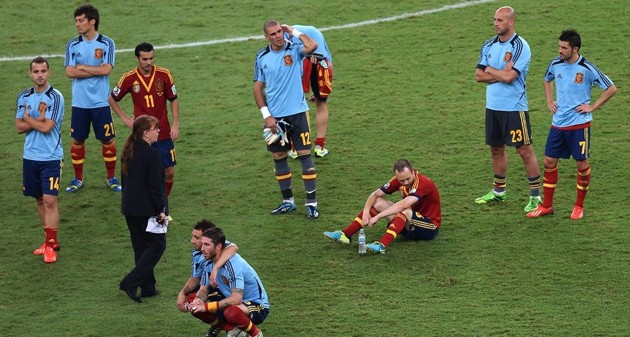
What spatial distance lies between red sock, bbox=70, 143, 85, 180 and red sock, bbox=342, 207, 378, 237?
4049 millimetres

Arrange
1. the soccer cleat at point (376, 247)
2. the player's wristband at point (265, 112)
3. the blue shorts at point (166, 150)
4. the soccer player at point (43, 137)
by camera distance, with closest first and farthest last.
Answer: the soccer cleat at point (376, 247)
the soccer player at point (43, 137)
the player's wristband at point (265, 112)
the blue shorts at point (166, 150)

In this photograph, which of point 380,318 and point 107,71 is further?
point 107,71

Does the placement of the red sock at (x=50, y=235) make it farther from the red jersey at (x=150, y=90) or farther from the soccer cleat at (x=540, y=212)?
the soccer cleat at (x=540, y=212)

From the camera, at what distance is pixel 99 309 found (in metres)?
12.0

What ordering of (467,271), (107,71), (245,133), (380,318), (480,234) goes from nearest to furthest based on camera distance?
(380,318) → (467,271) → (480,234) → (107,71) → (245,133)

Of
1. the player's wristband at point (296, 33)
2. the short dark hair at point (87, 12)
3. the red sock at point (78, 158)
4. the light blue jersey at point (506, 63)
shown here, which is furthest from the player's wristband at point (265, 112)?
the red sock at point (78, 158)

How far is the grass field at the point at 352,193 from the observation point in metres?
11.8

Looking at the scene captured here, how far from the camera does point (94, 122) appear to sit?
15.4 m

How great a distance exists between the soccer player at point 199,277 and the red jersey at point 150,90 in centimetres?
317

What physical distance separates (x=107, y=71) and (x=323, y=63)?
2878mm

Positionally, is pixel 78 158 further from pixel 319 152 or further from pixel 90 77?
pixel 319 152

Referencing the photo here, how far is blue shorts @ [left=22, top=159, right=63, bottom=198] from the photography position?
43.4ft

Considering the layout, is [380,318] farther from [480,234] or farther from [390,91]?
[390,91]

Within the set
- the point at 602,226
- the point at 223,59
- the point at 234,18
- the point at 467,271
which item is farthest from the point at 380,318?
the point at 234,18
